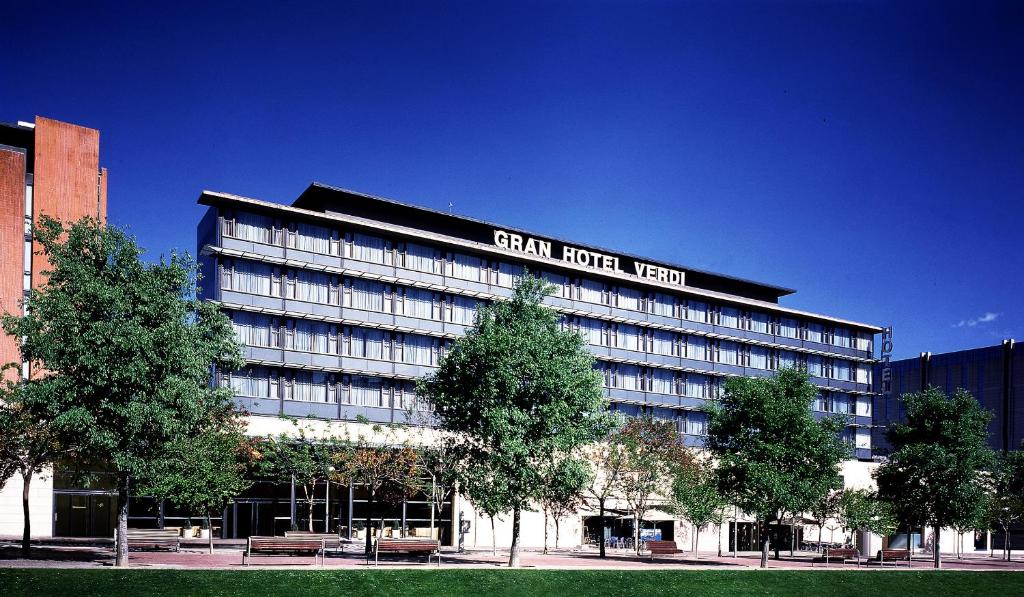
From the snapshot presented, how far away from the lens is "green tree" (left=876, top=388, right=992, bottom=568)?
5247cm

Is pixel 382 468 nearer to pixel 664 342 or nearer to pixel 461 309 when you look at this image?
pixel 461 309

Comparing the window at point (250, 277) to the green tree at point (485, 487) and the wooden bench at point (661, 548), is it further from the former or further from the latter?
the wooden bench at point (661, 548)

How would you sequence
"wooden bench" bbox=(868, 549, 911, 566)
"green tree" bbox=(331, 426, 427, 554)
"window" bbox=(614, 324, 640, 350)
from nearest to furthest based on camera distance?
1. "green tree" bbox=(331, 426, 427, 554)
2. "wooden bench" bbox=(868, 549, 911, 566)
3. "window" bbox=(614, 324, 640, 350)

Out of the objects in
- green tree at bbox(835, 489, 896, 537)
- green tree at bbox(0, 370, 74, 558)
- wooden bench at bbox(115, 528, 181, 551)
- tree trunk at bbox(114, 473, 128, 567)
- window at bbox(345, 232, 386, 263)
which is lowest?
green tree at bbox(835, 489, 896, 537)

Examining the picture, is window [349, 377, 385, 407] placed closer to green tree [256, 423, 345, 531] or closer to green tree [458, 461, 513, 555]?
green tree [256, 423, 345, 531]

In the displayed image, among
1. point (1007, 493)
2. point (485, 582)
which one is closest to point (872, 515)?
point (1007, 493)

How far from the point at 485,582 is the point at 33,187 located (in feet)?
171

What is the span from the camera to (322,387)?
218ft

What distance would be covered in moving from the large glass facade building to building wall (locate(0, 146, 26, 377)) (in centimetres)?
1264

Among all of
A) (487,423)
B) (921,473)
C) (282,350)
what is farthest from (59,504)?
(921,473)

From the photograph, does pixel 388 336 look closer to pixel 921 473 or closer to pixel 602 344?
pixel 602 344

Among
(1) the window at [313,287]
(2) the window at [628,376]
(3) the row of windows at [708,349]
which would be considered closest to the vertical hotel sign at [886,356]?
(3) the row of windows at [708,349]

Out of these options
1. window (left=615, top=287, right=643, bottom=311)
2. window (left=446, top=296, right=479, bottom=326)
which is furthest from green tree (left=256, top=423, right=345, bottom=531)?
window (left=615, top=287, right=643, bottom=311)

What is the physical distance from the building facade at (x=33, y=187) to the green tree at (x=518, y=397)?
119ft
